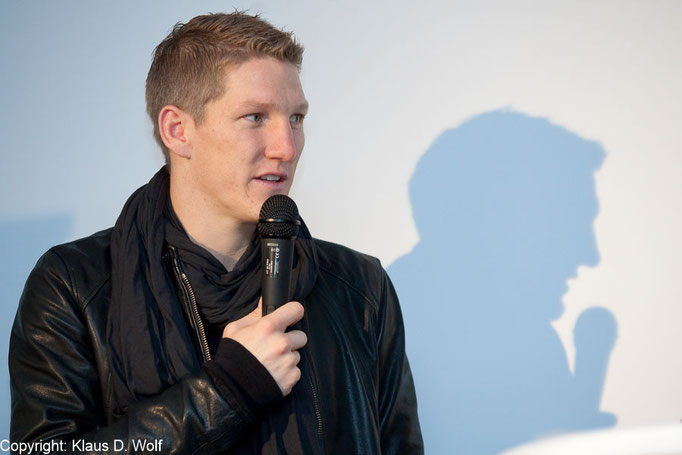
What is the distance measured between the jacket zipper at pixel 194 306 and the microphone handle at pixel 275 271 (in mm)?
289

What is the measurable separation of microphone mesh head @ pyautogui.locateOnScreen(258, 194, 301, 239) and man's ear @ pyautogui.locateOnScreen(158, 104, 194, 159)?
415mm

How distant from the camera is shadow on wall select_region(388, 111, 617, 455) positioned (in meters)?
2.63

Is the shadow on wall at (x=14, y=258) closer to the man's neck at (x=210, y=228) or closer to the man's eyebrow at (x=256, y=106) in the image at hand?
the man's neck at (x=210, y=228)

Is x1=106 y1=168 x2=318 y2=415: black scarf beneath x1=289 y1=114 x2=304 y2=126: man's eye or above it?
beneath

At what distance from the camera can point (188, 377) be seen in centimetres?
168

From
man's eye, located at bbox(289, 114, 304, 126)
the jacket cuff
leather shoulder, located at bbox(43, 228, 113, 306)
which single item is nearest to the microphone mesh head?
the jacket cuff

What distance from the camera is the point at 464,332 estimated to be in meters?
2.67

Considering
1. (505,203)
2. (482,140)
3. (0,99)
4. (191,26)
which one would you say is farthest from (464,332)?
(0,99)

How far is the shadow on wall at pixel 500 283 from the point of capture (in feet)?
8.64

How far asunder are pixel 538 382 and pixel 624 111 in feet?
3.42

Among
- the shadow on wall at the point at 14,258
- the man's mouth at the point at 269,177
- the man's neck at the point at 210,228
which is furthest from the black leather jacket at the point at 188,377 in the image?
the shadow on wall at the point at 14,258

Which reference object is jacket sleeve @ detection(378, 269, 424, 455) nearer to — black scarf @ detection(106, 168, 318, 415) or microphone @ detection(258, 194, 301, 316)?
black scarf @ detection(106, 168, 318, 415)

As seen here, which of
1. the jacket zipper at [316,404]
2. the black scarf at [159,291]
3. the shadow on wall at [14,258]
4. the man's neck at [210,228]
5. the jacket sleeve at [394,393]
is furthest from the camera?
the shadow on wall at [14,258]

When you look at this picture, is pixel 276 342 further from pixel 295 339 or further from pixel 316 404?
pixel 316 404
